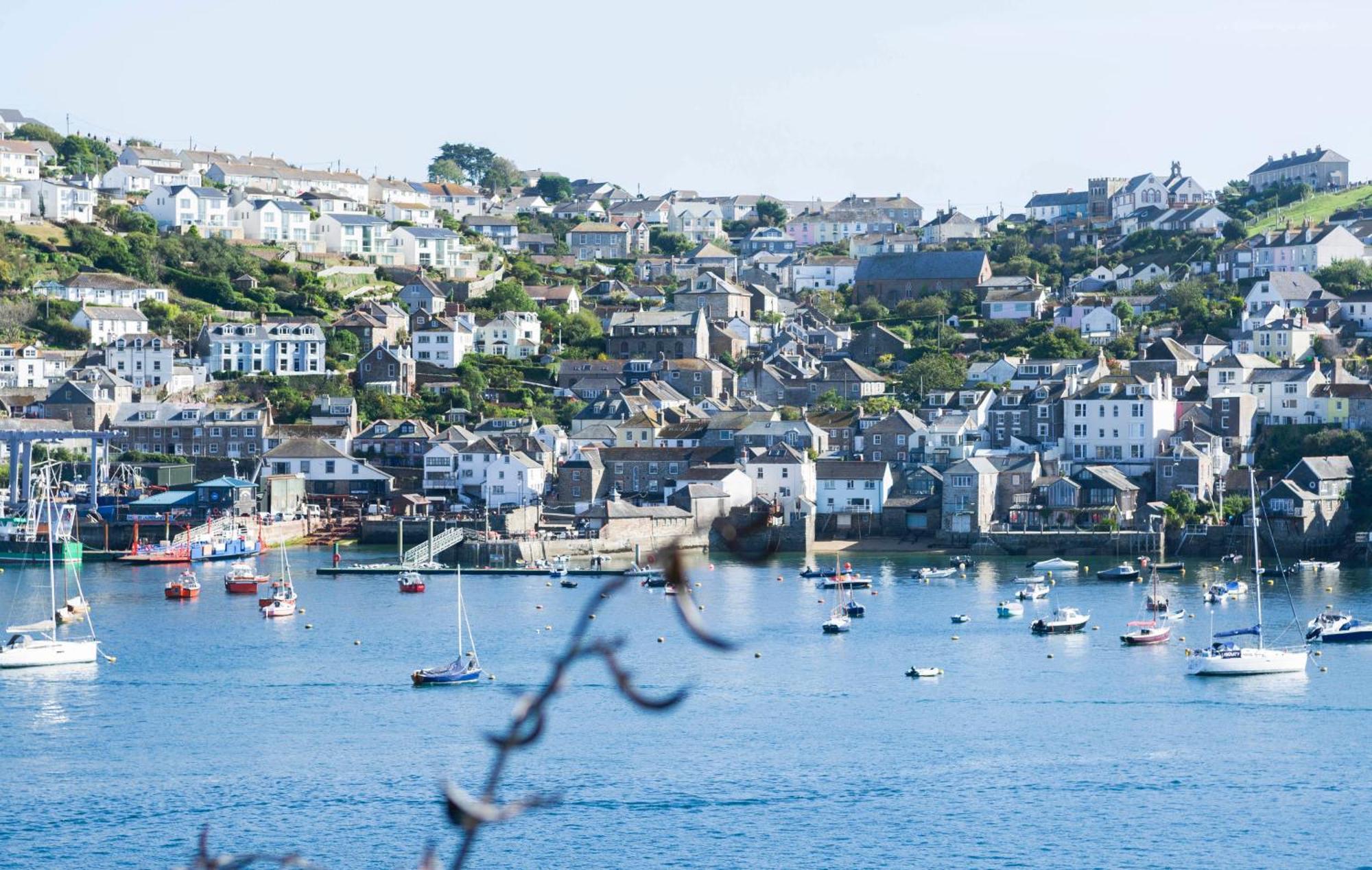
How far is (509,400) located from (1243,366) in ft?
89.6

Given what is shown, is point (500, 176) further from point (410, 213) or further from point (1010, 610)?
point (1010, 610)

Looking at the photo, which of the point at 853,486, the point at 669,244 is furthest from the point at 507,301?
the point at 853,486

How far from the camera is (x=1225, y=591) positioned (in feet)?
168

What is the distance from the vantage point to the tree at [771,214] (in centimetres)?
12006

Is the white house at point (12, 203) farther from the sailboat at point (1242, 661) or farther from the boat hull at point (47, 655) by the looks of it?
the sailboat at point (1242, 661)

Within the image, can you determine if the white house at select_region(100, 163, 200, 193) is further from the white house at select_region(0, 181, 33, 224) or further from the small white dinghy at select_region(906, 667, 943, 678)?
the small white dinghy at select_region(906, 667, 943, 678)

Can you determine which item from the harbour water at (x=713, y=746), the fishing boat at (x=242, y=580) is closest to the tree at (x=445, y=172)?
→ the fishing boat at (x=242, y=580)

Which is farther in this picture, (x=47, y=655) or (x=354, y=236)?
(x=354, y=236)

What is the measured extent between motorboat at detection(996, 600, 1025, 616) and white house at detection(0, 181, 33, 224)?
5799 cm

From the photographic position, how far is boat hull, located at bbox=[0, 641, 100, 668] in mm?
40281

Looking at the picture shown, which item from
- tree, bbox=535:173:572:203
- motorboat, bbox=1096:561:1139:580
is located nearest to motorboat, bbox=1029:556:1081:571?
motorboat, bbox=1096:561:1139:580

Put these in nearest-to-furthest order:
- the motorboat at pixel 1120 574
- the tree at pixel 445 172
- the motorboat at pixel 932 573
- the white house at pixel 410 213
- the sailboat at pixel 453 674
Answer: the sailboat at pixel 453 674 < the motorboat at pixel 932 573 < the motorboat at pixel 1120 574 < the white house at pixel 410 213 < the tree at pixel 445 172

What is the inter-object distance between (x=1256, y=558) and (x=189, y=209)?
60.9 m

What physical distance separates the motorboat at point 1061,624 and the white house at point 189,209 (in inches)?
2315
